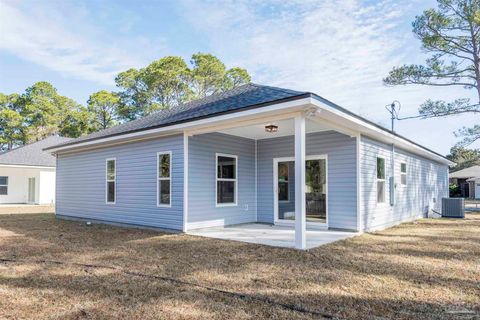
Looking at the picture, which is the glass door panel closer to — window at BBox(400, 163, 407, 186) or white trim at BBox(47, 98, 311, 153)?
white trim at BBox(47, 98, 311, 153)

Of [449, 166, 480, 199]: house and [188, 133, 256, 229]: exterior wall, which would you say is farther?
[449, 166, 480, 199]: house

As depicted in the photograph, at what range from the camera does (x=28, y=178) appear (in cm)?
2044

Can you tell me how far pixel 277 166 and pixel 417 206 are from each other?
20.1 feet

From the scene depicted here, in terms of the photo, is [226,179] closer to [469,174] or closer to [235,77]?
[235,77]

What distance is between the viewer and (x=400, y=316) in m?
3.07

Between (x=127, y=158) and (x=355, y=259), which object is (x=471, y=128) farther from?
(x=127, y=158)

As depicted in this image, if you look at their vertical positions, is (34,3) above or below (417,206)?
above

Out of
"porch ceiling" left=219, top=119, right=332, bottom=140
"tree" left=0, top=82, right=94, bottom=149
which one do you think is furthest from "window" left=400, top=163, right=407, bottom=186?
"tree" left=0, top=82, right=94, bottom=149

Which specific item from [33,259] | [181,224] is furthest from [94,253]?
[181,224]

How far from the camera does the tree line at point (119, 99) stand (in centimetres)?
2667

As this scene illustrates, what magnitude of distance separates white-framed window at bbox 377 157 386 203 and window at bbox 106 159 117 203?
743 cm

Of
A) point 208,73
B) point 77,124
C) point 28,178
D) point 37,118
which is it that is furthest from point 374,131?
point 37,118

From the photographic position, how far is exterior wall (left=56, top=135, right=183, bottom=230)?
8127mm

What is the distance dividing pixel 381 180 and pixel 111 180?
7.72 m
